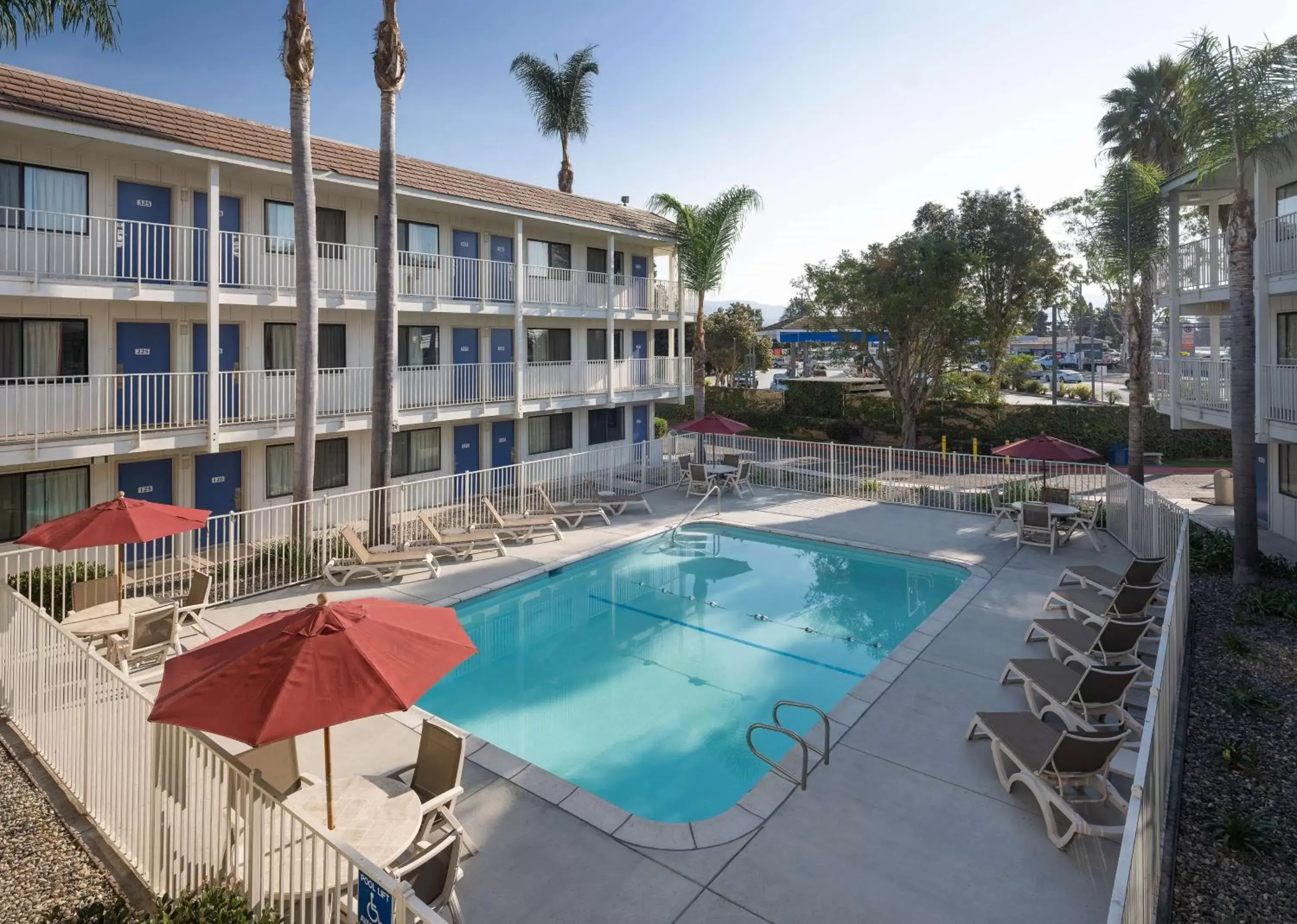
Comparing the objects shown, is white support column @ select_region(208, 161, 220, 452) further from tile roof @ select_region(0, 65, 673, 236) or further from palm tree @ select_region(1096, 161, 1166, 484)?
palm tree @ select_region(1096, 161, 1166, 484)

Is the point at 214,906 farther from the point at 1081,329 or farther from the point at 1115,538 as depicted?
the point at 1081,329

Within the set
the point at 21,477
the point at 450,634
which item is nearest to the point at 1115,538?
the point at 450,634

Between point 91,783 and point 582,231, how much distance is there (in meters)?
22.5

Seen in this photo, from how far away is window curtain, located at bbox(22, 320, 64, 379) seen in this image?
1540cm

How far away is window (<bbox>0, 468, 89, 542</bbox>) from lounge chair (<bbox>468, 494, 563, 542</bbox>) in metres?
8.02

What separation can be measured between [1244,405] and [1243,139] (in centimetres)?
457

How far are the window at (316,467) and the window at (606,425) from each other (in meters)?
9.62

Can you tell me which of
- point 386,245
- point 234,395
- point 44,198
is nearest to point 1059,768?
point 386,245

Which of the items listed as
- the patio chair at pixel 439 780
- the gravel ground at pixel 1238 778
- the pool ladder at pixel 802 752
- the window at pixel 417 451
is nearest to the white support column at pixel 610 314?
the window at pixel 417 451

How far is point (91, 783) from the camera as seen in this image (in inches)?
264

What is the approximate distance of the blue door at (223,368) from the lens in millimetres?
16953

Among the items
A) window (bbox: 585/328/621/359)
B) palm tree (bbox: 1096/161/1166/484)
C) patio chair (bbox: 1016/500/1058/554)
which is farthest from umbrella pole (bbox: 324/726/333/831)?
window (bbox: 585/328/621/359)

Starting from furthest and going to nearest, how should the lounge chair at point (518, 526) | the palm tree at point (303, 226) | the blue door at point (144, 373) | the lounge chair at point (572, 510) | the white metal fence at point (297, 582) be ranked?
the lounge chair at point (572, 510) → the lounge chair at point (518, 526) → the blue door at point (144, 373) → the palm tree at point (303, 226) → the white metal fence at point (297, 582)

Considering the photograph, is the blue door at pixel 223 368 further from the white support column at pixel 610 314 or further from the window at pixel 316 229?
the white support column at pixel 610 314
